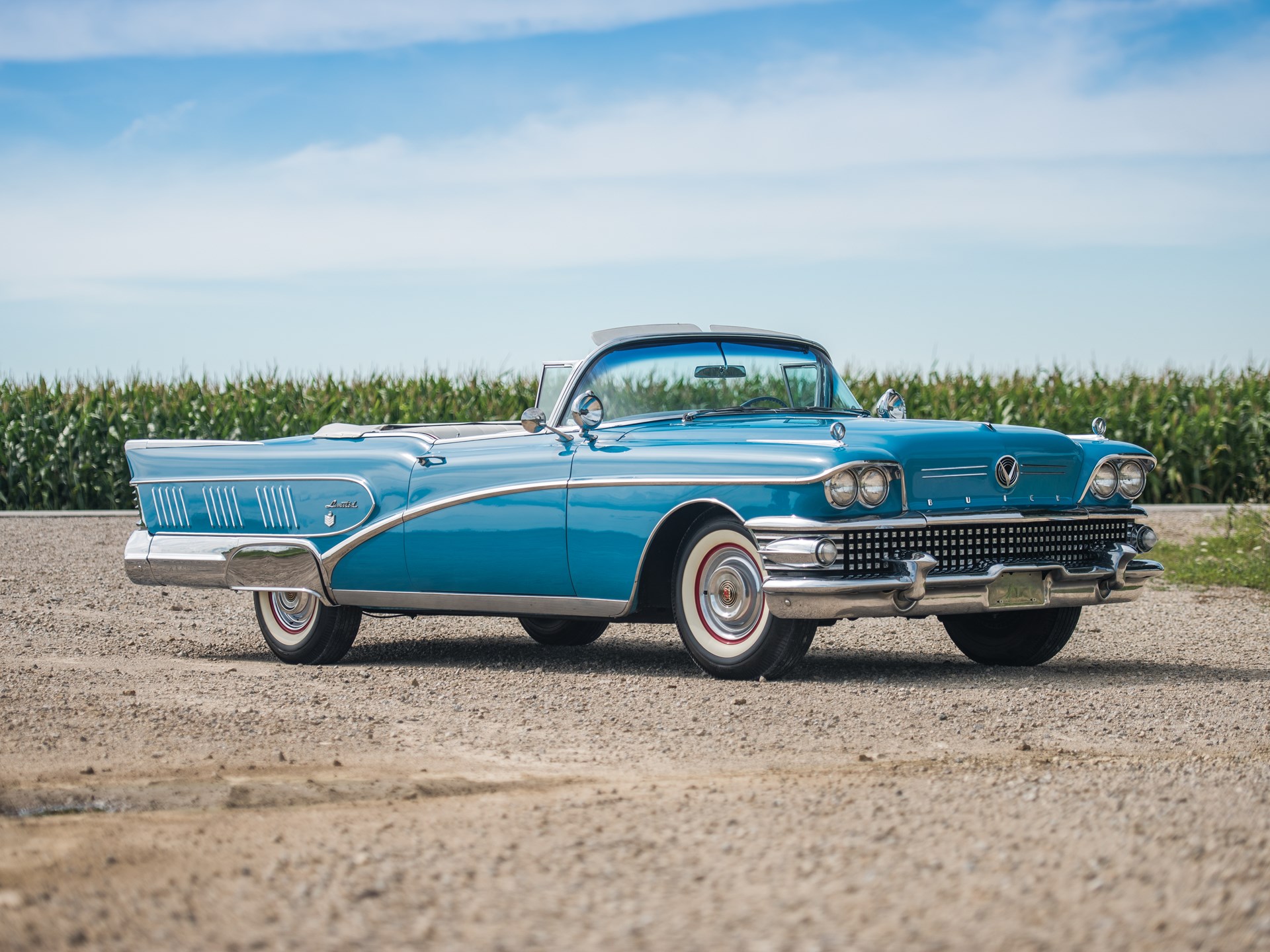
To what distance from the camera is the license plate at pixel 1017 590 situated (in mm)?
7332

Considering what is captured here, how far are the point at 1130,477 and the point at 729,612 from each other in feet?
7.51

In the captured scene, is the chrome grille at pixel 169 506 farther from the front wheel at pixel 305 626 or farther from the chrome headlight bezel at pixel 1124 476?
the chrome headlight bezel at pixel 1124 476

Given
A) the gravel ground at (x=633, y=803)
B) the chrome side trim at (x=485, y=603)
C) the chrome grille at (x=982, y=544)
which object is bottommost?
the gravel ground at (x=633, y=803)

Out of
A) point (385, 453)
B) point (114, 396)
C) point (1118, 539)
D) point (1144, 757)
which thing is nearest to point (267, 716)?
point (385, 453)

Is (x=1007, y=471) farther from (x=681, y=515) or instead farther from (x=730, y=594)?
(x=681, y=515)

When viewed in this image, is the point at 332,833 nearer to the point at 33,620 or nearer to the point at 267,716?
the point at 267,716

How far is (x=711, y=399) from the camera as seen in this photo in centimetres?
834

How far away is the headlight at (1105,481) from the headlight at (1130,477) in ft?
0.20

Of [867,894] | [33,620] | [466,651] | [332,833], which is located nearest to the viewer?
[867,894]

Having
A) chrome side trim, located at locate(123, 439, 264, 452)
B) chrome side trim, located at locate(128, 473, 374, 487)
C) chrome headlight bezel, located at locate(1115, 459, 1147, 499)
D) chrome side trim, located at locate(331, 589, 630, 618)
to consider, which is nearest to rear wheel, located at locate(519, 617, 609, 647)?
chrome side trim, located at locate(331, 589, 630, 618)

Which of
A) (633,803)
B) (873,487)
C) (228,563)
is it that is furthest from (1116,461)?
(228,563)

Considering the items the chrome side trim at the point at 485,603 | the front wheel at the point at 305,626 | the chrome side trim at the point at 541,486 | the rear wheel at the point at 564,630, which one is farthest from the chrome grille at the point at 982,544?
the front wheel at the point at 305,626

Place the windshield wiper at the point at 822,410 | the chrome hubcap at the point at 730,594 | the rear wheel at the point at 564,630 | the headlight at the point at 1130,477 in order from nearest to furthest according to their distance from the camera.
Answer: the chrome hubcap at the point at 730,594, the headlight at the point at 1130,477, the windshield wiper at the point at 822,410, the rear wheel at the point at 564,630

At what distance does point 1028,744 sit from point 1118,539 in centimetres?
240
